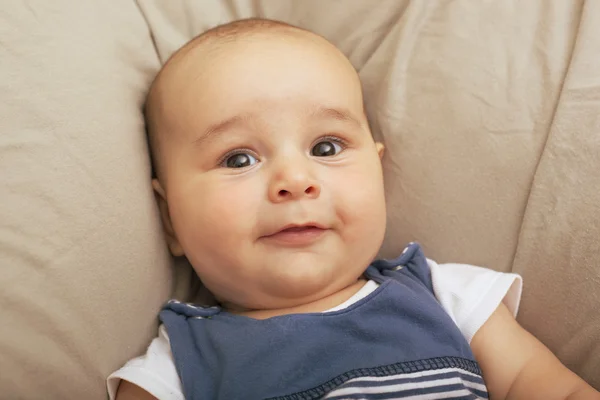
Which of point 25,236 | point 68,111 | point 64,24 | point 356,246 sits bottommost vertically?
point 356,246

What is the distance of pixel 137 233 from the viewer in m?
0.97

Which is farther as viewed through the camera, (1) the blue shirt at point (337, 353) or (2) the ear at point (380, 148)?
(2) the ear at point (380, 148)

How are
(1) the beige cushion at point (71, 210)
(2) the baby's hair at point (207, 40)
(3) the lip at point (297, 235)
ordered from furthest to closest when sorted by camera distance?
(2) the baby's hair at point (207, 40), (3) the lip at point (297, 235), (1) the beige cushion at point (71, 210)

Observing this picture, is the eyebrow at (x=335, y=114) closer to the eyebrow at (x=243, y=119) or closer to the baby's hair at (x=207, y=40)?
the eyebrow at (x=243, y=119)

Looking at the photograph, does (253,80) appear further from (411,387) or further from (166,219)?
(411,387)

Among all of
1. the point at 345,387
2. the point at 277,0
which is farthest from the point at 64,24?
the point at 345,387

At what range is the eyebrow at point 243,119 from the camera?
37.9 inches

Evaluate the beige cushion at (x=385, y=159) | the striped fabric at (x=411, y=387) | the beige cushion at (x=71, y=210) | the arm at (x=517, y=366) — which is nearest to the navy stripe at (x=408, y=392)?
the striped fabric at (x=411, y=387)

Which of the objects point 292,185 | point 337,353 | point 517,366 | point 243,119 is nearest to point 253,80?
point 243,119

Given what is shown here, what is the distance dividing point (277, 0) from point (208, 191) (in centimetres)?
52

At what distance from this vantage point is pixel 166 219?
107 cm

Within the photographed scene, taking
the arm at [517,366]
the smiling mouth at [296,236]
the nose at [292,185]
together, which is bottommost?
the arm at [517,366]

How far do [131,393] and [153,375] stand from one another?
0.15 ft

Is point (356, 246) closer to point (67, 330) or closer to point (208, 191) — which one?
point (208, 191)
